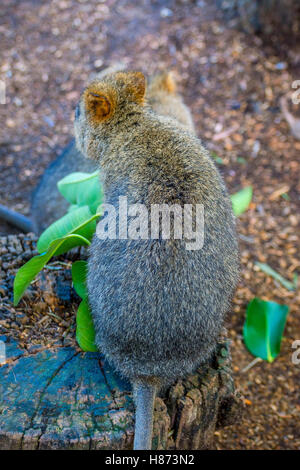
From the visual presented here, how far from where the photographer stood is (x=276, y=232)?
15.1 feet

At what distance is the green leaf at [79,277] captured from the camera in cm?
267

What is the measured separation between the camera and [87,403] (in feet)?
7.48

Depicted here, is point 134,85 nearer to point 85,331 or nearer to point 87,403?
point 85,331

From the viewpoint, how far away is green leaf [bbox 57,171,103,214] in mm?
3084

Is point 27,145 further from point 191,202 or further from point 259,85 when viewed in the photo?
point 191,202

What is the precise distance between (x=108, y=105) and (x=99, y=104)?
52 mm

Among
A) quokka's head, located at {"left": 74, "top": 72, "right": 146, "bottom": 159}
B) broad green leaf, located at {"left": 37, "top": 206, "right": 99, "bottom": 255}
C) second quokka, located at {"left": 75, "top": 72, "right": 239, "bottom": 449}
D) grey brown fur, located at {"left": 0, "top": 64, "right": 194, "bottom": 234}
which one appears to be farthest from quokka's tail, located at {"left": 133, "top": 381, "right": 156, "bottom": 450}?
grey brown fur, located at {"left": 0, "top": 64, "right": 194, "bottom": 234}

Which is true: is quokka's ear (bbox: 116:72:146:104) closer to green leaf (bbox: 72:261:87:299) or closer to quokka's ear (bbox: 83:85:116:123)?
quokka's ear (bbox: 83:85:116:123)

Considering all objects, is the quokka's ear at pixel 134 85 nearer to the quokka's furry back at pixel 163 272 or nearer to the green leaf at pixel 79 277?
the quokka's furry back at pixel 163 272

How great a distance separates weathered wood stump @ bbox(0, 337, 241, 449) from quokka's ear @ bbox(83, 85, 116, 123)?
1258mm

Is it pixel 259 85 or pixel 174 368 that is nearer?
pixel 174 368
